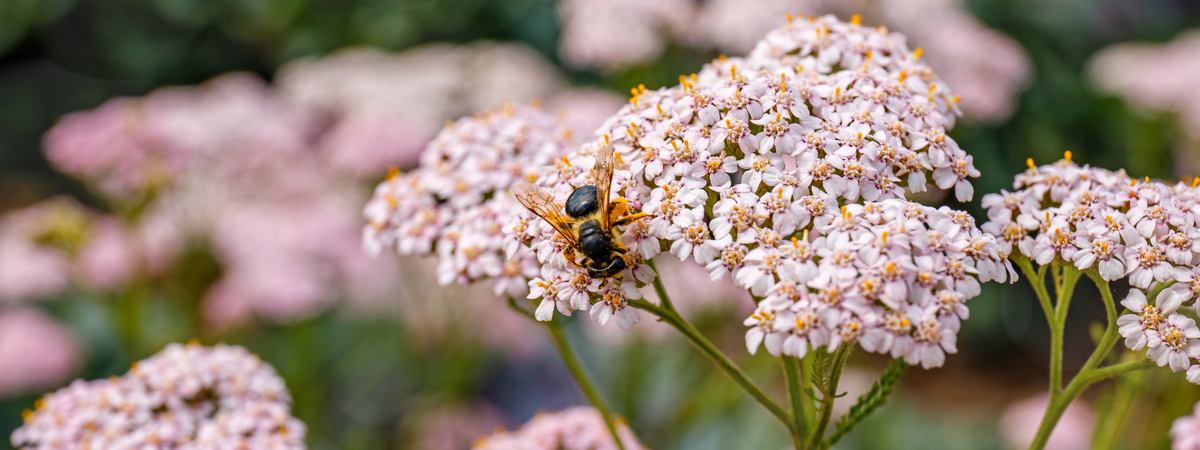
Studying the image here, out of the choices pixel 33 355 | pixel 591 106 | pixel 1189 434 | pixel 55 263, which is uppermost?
pixel 55 263

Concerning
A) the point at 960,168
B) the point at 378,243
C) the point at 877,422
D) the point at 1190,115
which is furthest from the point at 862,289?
the point at 1190,115

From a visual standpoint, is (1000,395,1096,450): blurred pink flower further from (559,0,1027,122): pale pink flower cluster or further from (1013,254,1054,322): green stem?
(1013,254,1054,322): green stem

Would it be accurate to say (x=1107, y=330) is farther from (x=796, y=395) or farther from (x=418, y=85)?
(x=418, y=85)

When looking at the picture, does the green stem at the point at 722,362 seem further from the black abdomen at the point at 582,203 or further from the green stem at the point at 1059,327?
the green stem at the point at 1059,327

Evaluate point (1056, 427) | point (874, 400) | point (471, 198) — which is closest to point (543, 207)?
point (471, 198)

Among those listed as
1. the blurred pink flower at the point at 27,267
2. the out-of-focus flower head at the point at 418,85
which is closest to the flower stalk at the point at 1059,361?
the out-of-focus flower head at the point at 418,85

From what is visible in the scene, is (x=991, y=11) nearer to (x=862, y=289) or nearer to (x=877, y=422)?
(x=877, y=422)

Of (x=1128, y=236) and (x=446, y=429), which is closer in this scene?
(x=1128, y=236)
